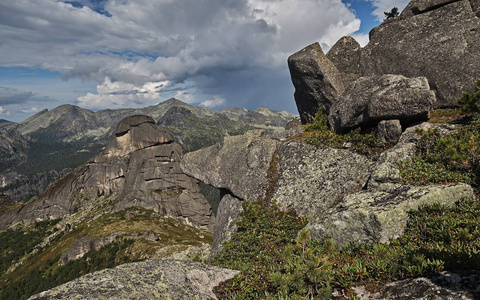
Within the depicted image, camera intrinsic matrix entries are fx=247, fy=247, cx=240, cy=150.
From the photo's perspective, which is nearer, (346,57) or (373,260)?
(373,260)

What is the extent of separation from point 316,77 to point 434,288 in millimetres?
22382

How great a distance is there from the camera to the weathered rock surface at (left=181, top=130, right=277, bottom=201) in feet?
68.9

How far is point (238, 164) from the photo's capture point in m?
22.9

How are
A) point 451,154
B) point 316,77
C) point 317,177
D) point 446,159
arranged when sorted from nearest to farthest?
point 451,154
point 446,159
point 317,177
point 316,77

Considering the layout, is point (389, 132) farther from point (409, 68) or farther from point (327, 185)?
point (409, 68)

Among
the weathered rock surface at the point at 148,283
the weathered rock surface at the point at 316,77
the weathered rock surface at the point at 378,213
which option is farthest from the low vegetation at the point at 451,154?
the weathered rock surface at the point at 148,283

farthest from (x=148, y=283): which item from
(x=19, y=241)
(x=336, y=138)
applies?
(x=19, y=241)

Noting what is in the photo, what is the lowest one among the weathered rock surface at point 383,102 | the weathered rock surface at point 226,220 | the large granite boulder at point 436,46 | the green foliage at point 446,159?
the weathered rock surface at point 226,220

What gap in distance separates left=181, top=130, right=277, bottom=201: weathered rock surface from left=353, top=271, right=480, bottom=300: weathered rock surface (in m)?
13.4

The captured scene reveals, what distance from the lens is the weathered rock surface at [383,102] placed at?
1619 centimetres

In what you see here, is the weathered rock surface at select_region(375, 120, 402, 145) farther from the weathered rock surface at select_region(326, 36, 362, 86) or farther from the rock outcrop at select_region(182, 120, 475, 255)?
the weathered rock surface at select_region(326, 36, 362, 86)

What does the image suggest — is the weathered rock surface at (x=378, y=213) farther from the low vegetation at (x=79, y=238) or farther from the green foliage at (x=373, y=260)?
the low vegetation at (x=79, y=238)

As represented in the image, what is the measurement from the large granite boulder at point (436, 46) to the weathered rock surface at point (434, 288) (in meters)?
19.1

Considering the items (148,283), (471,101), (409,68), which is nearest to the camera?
(148,283)
